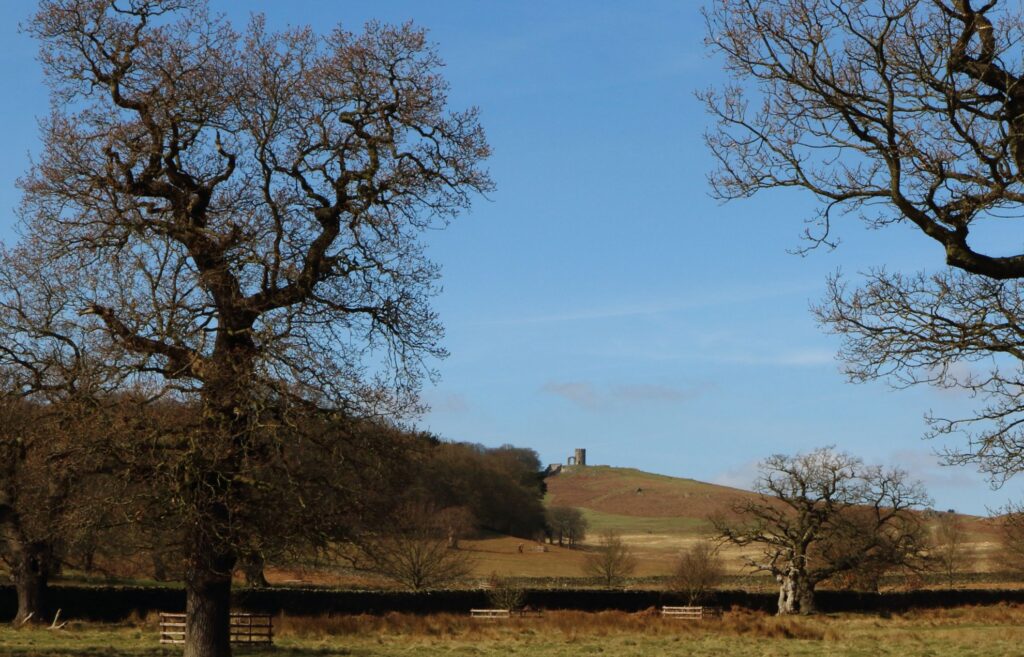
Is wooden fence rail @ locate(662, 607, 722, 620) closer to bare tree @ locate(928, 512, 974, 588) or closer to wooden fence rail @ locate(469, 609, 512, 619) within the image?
wooden fence rail @ locate(469, 609, 512, 619)

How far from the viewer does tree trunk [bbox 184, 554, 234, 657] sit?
1708 centimetres

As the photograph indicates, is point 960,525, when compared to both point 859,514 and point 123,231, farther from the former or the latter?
point 123,231

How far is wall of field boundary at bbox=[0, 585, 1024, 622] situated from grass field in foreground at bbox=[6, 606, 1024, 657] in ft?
7.79

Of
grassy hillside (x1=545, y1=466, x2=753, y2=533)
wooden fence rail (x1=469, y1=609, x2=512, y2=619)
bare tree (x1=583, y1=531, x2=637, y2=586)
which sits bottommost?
wooden fence rail (x1=469, y1=609, x2=512, y2=619)

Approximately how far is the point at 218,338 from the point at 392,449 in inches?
123

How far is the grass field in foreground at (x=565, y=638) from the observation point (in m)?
27.5

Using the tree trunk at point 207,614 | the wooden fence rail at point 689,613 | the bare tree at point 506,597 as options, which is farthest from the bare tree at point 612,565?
the tree trunk at point 207,614

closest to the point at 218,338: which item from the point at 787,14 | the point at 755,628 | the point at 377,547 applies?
the point at 377,547

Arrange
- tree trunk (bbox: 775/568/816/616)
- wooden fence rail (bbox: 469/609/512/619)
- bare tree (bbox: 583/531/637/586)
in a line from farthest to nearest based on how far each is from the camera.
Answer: bare tree (bbox: 583/531/637/586)
tree trunk (bbox: 775/568/816/616)
wooden fence rail (bbox: 469/609/512/619)

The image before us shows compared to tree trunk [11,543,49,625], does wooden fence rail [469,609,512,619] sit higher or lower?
lower

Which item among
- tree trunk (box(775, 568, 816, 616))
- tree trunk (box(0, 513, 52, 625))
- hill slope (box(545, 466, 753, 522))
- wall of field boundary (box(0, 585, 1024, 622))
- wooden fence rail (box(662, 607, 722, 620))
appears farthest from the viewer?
→ hill slope (box(545, 466, 753, 522))

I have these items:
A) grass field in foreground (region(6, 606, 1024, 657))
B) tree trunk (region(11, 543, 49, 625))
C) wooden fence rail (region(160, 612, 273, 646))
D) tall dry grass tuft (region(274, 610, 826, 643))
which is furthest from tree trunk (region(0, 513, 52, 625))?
tall dry grass tuft (region(274, 610, 826, 643))

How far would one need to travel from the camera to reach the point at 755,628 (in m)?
38.3

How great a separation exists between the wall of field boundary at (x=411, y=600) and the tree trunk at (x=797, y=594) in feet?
8.88
